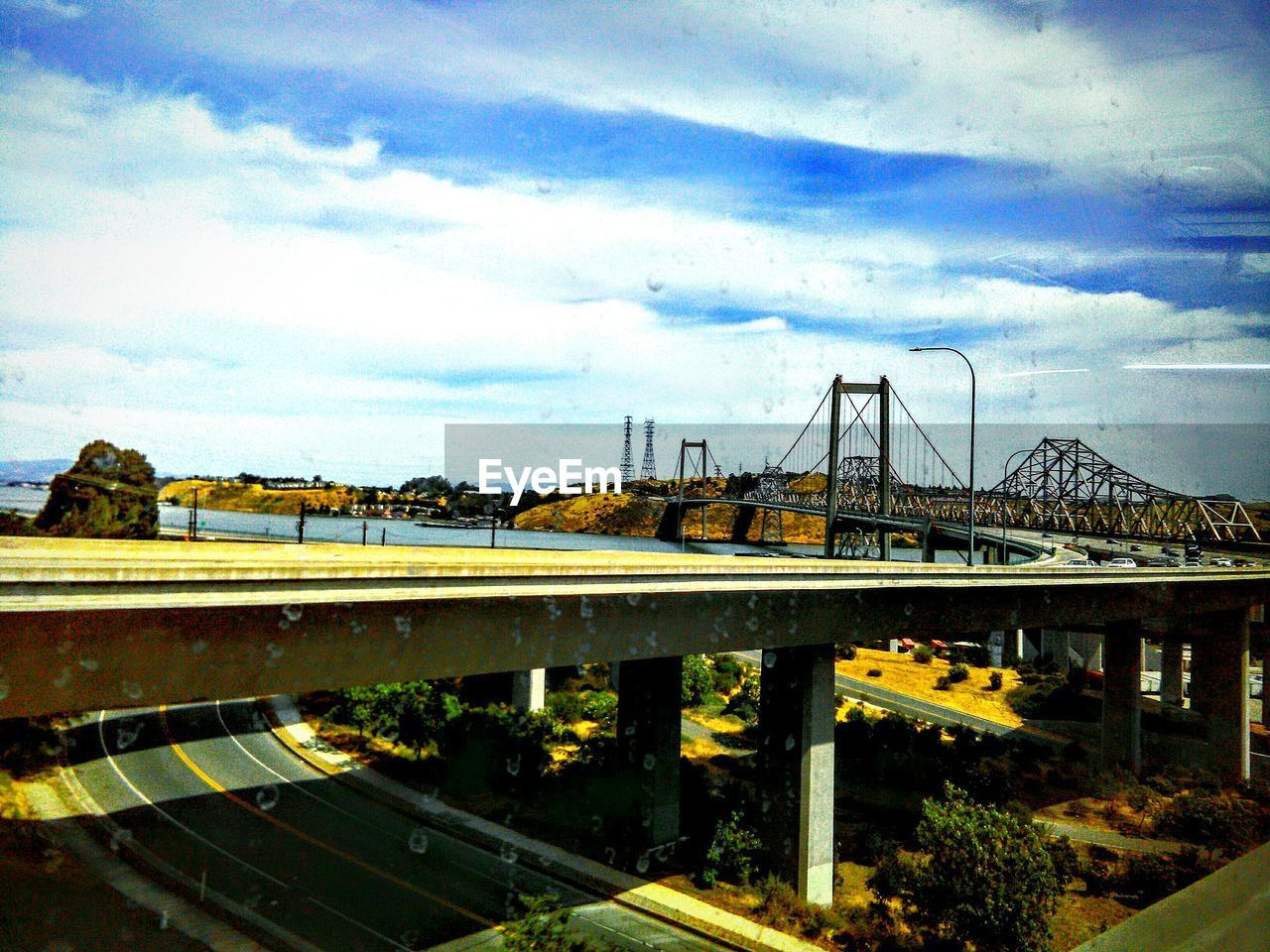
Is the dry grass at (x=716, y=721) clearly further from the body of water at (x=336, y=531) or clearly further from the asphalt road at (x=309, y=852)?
the asphalt road at (x=309, y=852)

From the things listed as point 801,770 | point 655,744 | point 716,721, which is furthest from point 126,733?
point 801,770

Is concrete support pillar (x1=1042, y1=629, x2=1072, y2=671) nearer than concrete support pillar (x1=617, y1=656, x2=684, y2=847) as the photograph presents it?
No

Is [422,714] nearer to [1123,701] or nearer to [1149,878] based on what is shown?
[1149,878]

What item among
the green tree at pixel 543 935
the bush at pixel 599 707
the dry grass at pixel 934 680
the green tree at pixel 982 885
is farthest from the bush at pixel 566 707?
the dry grass at pixel 934 680

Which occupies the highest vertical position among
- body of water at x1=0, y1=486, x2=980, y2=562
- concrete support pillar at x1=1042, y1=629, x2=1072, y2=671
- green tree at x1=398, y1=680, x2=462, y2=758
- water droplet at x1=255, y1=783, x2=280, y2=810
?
body of water at x1=0, y1=486, x2=980, y2=562

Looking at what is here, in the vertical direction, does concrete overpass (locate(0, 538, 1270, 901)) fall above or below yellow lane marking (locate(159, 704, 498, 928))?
above

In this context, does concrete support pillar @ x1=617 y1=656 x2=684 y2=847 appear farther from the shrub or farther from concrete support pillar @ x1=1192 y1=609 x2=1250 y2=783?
concrete support pillar @ x1=1192 y1=609 x2=1250 y2=783

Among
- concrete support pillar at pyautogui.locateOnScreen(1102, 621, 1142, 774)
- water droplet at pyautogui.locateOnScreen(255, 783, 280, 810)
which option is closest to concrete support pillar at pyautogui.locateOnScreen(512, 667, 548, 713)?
water droplet at pyautogui.locateOnScreen(255, 783, 280, 810)

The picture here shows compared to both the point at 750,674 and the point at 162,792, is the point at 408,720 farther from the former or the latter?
the point at 750,674
